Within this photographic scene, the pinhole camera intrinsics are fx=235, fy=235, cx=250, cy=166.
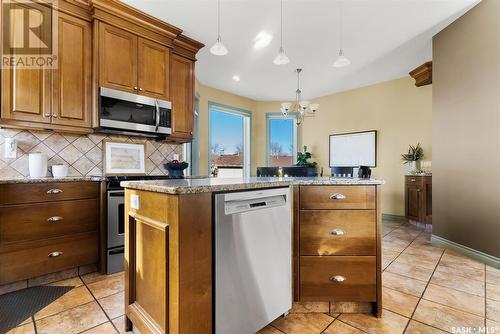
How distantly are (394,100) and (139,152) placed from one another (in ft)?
15.6

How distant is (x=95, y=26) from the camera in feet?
7.82

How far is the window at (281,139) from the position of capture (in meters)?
6.29

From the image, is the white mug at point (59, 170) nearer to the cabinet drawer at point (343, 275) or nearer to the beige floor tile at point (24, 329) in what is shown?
the beige floor tile at point (24, 329)

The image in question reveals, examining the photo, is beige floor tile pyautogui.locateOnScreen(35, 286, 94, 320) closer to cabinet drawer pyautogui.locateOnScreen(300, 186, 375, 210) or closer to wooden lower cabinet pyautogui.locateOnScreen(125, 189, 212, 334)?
wooden lower cabinet pyautogui.locateOnScreen(125, 189, 212, 334)

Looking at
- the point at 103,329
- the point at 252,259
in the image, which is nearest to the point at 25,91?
the point at 103,329

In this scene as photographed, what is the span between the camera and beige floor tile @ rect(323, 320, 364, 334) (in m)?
1.42

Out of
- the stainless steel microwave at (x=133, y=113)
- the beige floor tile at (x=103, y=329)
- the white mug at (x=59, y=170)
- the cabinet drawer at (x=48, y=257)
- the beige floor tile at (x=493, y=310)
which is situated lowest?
the beige floor tile at (x=493, y=310)

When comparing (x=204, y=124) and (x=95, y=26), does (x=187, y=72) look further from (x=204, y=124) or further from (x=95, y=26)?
(x=204, y=124)

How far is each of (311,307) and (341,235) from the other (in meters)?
0.55

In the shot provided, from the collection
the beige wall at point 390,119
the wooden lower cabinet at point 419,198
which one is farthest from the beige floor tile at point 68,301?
the beige wall at point 390,119

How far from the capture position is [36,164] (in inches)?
87.5

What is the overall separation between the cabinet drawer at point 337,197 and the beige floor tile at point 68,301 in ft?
5.90

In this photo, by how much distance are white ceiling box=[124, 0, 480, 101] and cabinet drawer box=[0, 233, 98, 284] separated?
245cm

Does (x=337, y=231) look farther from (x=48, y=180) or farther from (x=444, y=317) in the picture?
(x=48, y=180)
